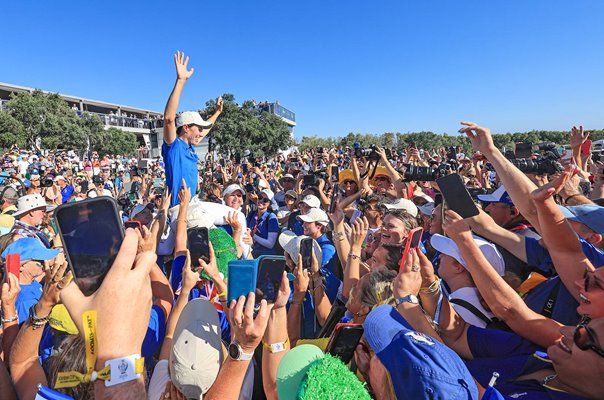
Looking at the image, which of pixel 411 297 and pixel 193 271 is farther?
pixel 193 271

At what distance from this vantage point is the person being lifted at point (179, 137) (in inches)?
131

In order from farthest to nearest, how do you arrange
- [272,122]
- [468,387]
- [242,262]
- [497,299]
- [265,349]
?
[272,122] → [497,299] → [265,349] → [242,262] → [468,387]

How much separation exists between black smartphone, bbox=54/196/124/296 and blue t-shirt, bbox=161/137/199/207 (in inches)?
93.3

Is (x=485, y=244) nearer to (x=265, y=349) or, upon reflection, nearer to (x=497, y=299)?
(x=497, y=299)

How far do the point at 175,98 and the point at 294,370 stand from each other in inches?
109

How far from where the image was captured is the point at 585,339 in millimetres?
1365

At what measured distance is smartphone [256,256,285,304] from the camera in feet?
5.28

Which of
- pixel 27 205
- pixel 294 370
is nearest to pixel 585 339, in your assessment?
pixel 294 370

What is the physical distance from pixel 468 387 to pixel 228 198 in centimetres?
414

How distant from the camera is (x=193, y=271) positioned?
90.4 inches

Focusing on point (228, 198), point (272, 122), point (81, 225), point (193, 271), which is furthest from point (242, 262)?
point (272, 122)

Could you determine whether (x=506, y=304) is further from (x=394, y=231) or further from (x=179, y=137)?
(x=179, y=137)

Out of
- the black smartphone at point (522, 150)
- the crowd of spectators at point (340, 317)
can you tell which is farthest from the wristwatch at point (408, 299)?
the black smartphone at point (522, 150)

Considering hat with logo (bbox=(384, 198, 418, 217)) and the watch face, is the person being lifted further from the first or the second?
the watch face
